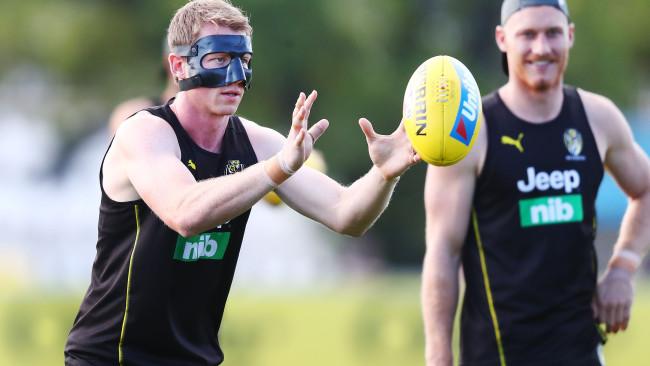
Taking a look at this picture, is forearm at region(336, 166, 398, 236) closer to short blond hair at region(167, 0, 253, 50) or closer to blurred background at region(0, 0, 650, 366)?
short blond hair at region(167, 0, 253, 50)

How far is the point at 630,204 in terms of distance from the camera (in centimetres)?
716

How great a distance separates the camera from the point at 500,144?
21.8 feet

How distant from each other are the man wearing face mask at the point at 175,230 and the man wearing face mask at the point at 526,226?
3.40ft

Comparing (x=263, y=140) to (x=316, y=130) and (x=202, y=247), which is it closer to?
(x=202, y=247)

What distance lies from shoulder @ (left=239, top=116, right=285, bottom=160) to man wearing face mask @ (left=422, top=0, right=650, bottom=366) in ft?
3.00

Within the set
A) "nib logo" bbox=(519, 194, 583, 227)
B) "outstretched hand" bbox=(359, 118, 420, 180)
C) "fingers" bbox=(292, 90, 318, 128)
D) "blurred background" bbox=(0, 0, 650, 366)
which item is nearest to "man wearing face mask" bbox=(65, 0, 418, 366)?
"outstretched hand" bbox=(359, 118, 420, 180)

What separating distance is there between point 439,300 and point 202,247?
58.8 inches

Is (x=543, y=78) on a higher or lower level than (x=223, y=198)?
higher

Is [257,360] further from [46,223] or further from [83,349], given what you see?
[46,223]

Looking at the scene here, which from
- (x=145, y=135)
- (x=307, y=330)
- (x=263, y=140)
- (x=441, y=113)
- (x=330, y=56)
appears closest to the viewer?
Answer: (x=441, y=113)

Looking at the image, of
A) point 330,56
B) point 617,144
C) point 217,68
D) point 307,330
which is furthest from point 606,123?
point 330,56

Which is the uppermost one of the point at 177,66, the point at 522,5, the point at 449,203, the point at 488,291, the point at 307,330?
the point at 522,5

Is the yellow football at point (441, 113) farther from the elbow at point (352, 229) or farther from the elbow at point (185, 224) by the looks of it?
the elbow at point (185, 224)

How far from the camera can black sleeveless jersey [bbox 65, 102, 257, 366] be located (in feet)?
18.5
